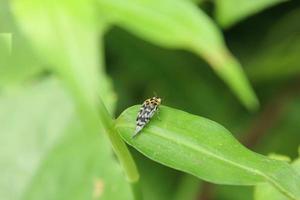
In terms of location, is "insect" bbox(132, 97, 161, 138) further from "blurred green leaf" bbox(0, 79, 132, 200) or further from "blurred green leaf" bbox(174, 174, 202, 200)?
"blurred green leaf" bbox(174, 174, 202, 200)

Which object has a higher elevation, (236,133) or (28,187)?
(28,187)

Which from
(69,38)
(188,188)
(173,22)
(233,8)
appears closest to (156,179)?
(188,188)

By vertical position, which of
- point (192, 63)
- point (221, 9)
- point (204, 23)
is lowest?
point (192, 63)

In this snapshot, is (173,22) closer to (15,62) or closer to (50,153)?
(15,62)

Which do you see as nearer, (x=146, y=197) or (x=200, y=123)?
(x=200, y=123)

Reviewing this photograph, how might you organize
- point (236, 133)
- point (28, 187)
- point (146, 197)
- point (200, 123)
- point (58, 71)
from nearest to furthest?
point (58, 71)
point (200, 123)
point (28, 187)
point (146, 197)
point (236, 133)

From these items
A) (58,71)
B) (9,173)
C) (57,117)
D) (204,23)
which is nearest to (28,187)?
(9,173)

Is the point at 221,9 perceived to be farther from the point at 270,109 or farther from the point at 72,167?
the point at 270,109

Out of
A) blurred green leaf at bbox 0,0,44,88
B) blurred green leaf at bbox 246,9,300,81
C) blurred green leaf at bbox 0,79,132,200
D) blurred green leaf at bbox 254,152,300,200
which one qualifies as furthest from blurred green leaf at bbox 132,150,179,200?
blurred green leaf at bbox 254,152,300,200
